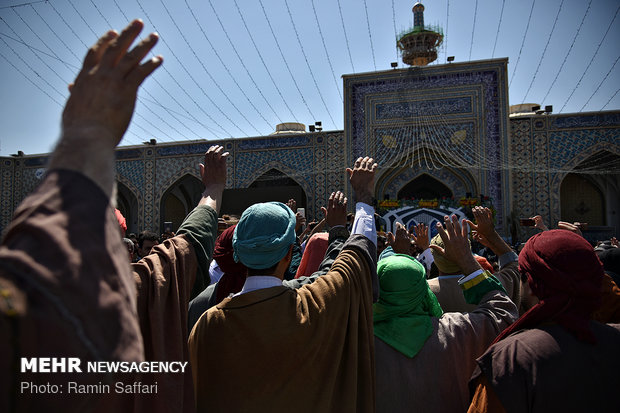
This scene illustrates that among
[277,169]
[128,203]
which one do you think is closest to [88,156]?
[277,169]

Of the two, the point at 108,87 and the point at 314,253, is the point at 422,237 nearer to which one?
the point at 314,253

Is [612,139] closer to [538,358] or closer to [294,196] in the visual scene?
[294,196]

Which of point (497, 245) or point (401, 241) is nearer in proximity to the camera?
point (497, 245)

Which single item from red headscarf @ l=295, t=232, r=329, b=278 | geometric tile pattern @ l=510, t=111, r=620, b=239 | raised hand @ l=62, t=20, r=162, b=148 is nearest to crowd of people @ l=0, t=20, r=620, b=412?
raised hand @ l=62, t=20, r=162, b=148

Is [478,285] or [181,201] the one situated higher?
[181,201]

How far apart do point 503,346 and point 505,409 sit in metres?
0.17

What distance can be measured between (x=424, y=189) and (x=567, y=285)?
1411 cm

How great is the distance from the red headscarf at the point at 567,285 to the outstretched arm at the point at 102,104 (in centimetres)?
119

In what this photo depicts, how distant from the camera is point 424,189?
14.7 metres

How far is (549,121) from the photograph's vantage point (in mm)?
11992

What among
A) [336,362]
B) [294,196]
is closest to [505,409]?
[336,362]

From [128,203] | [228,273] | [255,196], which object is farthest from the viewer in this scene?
[128,203]

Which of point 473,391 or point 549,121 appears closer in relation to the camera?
point 473,391

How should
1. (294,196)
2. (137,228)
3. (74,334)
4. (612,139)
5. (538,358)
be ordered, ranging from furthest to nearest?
(137,228), (294,196), (612,139), (538,358), (74,334)
